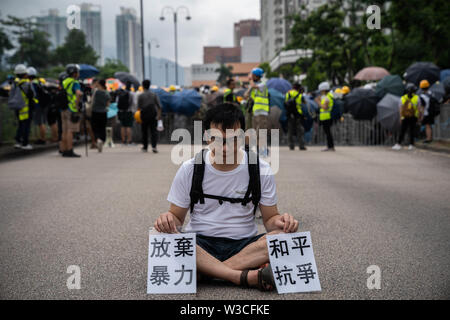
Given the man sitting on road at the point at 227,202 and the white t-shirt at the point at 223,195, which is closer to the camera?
the man sitting on road at the point at 227,202

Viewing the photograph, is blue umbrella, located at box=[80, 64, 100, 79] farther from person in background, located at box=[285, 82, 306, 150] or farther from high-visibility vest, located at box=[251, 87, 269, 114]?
high-visibility vest, located at box=[251, 87, 269, 114]

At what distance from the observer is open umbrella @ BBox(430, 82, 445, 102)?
19.3 metres

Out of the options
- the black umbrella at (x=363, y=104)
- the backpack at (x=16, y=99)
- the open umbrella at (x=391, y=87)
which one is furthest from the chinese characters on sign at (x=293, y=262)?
the open umbrella at (x=391, y=87)

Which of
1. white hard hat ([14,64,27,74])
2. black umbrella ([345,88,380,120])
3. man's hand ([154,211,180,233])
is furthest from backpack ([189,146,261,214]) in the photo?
black umbrella ([345,88,380,120])

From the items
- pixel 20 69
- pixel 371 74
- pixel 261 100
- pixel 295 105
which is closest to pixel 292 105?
pixel 295 105

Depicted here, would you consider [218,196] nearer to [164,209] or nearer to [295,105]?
[164,209]

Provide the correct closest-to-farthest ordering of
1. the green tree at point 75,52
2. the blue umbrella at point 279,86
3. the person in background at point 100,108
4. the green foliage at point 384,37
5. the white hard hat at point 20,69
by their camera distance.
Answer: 1. the white hard hat at point 20,69
2. the person in background at point 100,108
3. the blue umbrella at point 279,86
4. the green foliage at point 384,37
5. the green tree at point 75,52

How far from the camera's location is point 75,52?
283ft

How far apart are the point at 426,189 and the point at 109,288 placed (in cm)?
645

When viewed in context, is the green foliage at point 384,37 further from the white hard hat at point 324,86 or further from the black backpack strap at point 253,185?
the black backpack strap at point 253,185

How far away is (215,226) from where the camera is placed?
3932 millimetres

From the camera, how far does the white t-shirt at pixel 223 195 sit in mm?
3836

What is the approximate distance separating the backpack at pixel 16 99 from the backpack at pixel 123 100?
420cm
